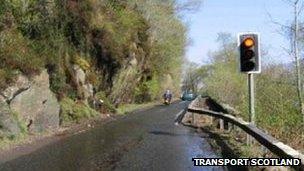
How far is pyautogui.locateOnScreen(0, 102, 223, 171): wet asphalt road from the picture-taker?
13023mm

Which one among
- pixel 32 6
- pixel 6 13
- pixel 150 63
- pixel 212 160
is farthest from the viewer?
pixel 150 63

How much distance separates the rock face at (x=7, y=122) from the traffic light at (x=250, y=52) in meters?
7.78

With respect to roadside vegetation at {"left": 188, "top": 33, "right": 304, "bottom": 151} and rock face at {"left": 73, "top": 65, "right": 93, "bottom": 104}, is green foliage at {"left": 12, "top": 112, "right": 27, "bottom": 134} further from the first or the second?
rock face at {"left": 73, "top": 65, "right": 93, "bottom": 104}

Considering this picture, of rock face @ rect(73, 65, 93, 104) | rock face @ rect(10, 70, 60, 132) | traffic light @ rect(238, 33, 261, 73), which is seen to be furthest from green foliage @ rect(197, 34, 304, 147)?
rock face @ rect(73, 65, 93, 104)

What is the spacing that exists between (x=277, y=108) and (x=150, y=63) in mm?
46698

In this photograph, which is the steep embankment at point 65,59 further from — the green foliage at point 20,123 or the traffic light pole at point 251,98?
the traffic light pole at point 251,98

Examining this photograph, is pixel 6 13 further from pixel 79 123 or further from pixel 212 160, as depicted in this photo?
pixel 212 160

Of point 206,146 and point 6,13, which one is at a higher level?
point 6,13

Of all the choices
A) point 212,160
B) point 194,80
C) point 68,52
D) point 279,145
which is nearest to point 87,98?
point 68,52

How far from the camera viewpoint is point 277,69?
20156 millimetres

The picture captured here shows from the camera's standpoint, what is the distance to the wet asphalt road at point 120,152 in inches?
513

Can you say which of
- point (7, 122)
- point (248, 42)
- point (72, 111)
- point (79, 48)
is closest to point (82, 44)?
point (79, 48)

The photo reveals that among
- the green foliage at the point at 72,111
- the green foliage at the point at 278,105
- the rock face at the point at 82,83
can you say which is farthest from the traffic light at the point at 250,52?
the rock face at the point at 82,83

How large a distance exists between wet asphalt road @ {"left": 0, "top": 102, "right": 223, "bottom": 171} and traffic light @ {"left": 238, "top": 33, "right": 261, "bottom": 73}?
7.61 ft
